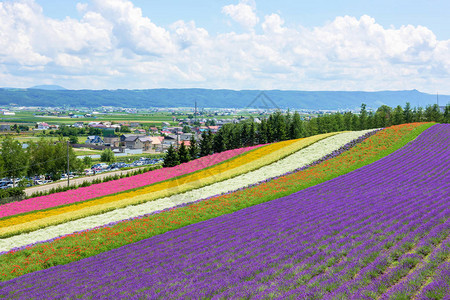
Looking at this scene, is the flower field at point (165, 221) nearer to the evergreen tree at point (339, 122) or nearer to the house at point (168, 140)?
the evergreen tree at point (339, 122)

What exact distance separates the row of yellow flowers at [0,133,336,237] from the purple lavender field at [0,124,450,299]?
15.8 m

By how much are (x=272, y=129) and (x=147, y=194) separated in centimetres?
6135

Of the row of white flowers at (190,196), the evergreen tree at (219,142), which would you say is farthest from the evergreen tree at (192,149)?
the row of white flowers at (190,196)

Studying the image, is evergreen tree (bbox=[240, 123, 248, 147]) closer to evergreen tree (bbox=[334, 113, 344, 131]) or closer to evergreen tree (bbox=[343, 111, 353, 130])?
evergreen tree (bbox=[334, 113, 344, 131])

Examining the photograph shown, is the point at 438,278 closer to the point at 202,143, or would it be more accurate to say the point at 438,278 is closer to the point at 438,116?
the point at 202,143

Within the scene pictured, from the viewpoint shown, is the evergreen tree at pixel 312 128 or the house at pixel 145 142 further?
the house at pixel 145 142

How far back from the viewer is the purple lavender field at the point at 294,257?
32.9 feet

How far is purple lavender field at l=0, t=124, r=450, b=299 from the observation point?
10023 mm

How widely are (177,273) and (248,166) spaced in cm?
3783

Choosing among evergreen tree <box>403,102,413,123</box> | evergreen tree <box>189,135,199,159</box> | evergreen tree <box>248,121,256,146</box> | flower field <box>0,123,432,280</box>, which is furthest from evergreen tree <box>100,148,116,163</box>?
evergreen tree <box>403,102,413,123</box>

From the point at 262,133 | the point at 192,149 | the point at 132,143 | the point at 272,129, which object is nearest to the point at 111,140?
the point at 132,143

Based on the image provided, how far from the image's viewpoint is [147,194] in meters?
40.1

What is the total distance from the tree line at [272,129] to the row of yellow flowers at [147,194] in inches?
706

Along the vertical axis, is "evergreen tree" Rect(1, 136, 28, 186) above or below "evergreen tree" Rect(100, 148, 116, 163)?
above
